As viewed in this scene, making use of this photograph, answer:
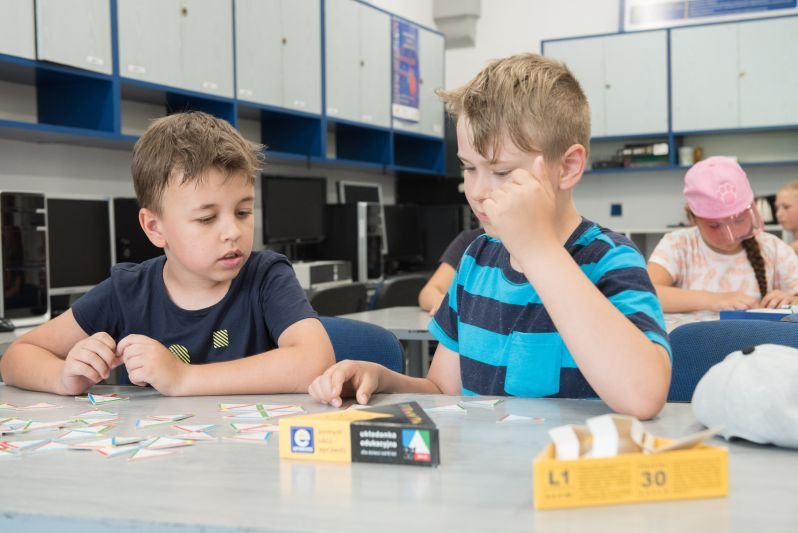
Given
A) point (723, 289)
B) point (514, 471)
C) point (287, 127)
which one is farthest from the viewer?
point (287, 127)

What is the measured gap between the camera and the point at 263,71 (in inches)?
185

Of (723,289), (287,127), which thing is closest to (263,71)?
(287,127)

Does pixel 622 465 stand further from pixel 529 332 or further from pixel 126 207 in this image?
pixel 126 207

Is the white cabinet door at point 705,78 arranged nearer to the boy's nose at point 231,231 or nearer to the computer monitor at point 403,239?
the computer monitor at point 403,239

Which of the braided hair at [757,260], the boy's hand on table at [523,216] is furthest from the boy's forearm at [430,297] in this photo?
the boy's hand on table at [523,216]

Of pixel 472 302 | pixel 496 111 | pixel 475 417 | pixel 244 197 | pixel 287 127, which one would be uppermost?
pixel 287 127

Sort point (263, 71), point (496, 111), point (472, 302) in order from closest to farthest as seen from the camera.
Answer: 1. point (496, 111)
2. point (472, 302)
3. point (263, 71)

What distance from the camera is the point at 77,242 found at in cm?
357

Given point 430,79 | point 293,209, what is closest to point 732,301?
point 293,209

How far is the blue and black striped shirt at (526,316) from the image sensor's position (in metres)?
1.20

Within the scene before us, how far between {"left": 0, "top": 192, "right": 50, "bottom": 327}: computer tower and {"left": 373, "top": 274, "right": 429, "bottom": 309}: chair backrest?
1.38 m

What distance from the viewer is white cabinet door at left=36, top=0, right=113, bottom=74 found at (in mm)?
3357

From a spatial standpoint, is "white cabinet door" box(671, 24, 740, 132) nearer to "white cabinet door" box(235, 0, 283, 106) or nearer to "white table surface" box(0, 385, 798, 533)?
"white cabinet door" box(235, 0, 283, 106)

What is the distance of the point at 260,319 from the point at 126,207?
2.37 metres
